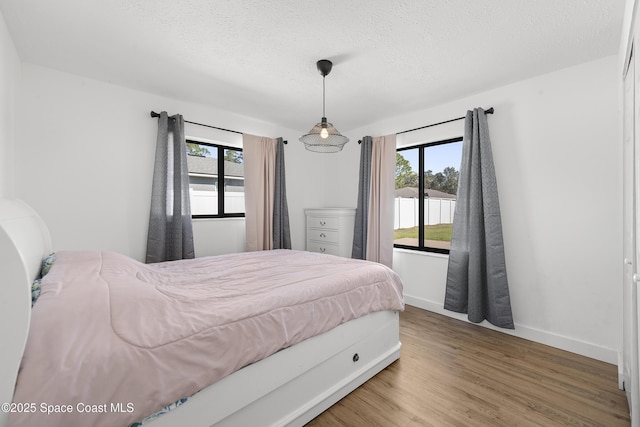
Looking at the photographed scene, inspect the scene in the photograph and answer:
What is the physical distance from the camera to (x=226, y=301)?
1.47m

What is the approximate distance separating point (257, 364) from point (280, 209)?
2.64 m

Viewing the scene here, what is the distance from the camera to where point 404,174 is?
152 inches

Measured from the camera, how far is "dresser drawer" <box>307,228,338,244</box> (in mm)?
4027

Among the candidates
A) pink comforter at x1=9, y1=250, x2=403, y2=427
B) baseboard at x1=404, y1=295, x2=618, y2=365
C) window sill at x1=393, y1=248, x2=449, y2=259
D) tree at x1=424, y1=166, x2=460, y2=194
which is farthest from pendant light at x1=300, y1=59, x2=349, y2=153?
baseboard at x1=404, y1=295, x2=618, y2=365

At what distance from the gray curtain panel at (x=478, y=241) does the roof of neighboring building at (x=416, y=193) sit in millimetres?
452

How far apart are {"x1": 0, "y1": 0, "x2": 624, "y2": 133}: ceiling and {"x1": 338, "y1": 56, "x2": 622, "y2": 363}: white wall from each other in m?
0.22

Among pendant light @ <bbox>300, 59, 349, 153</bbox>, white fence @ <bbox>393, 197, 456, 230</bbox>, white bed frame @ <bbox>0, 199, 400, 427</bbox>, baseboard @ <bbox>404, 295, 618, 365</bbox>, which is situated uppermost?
pendant light @ <bbox>300, 59, 349, 153</bbox>

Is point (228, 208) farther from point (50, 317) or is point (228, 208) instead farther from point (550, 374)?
point (550, 374)

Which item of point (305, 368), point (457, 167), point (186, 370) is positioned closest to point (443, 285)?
point (457, 167)

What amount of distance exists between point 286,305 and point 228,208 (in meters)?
2.45

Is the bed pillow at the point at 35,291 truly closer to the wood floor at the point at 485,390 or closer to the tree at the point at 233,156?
the wood floor at the point at 485,390

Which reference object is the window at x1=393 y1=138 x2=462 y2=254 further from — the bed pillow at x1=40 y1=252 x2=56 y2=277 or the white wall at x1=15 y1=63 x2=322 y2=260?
the bed pillow at x1=40 y1=252 x2=56 y2=277

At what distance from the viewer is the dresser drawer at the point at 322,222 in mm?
4027

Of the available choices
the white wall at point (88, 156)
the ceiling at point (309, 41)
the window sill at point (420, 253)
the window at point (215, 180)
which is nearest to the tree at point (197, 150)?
the window at point (215, 180)
